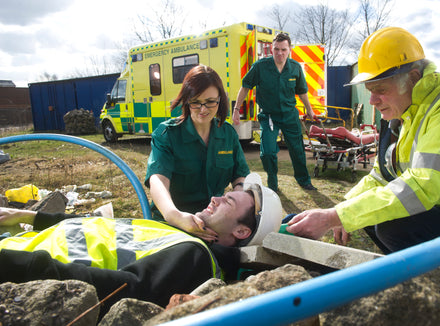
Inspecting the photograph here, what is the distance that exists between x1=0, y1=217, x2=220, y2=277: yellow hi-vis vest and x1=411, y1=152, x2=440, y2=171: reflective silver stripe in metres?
1.12

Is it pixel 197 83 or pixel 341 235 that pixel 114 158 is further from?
pixel 341 235

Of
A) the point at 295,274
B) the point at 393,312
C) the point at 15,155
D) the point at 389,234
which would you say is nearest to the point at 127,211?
the point at 389,234

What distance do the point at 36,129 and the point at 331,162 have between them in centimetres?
2208

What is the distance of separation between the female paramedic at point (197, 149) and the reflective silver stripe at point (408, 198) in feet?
4.21

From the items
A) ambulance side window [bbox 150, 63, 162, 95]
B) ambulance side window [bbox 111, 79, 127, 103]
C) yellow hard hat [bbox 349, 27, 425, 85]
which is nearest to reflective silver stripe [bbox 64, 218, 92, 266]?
yellow hard hat [bbox 349, 27, 425, 85]

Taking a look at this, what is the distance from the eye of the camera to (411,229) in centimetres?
185

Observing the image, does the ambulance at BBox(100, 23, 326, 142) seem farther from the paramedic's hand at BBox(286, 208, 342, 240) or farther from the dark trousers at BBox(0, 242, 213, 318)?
the dark trousers at BBox(0, 242, 213, 318)

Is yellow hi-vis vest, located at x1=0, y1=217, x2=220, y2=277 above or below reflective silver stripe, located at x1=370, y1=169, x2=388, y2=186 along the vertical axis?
below

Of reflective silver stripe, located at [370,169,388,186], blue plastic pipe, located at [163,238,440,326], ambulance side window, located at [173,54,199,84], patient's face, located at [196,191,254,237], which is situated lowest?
patient's face, located at [196,191,254,237]

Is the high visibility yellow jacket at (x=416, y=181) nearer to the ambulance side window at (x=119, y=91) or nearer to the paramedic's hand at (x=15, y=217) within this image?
the paramedic's hand at (x=15, y=217)

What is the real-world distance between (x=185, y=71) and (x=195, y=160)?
6.94 meters

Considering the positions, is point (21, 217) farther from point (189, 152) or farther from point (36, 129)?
point (36, 129)

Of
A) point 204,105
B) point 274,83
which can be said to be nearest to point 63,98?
point 274,83

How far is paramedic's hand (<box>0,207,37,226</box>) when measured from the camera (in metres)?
2.44
